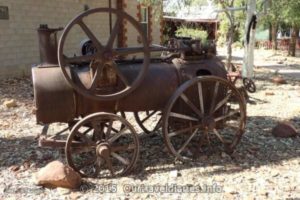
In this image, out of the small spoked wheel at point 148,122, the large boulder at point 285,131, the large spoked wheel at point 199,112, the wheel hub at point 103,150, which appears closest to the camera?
the wheel hub at point 103,150

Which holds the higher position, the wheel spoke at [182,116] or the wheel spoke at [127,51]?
the wheel spoke at [127,51]

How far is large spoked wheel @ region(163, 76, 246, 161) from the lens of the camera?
5223mm

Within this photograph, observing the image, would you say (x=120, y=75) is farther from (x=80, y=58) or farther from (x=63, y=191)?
(x=63, y=191)

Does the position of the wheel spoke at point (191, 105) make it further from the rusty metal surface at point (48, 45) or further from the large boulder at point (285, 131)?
the large boulder at point (285, 131)

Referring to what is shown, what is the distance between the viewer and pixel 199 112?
5398 mm

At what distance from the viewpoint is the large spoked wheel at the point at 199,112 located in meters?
5.22

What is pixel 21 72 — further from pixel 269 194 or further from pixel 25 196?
pixel 269 194

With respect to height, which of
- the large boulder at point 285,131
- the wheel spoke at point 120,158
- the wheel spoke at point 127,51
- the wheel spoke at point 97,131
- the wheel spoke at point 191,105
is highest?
the wheel spoke at point 127,51

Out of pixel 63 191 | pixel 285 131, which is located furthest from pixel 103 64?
pixel 285 131

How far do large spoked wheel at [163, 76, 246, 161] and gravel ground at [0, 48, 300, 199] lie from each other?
9.1 inches

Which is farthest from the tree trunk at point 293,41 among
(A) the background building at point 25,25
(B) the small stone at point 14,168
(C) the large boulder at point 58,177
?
(C) the large boulder at point 58,177

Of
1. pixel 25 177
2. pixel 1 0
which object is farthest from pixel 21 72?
pixel 25 177

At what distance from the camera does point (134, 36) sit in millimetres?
19375

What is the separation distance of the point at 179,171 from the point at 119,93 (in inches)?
46.8
